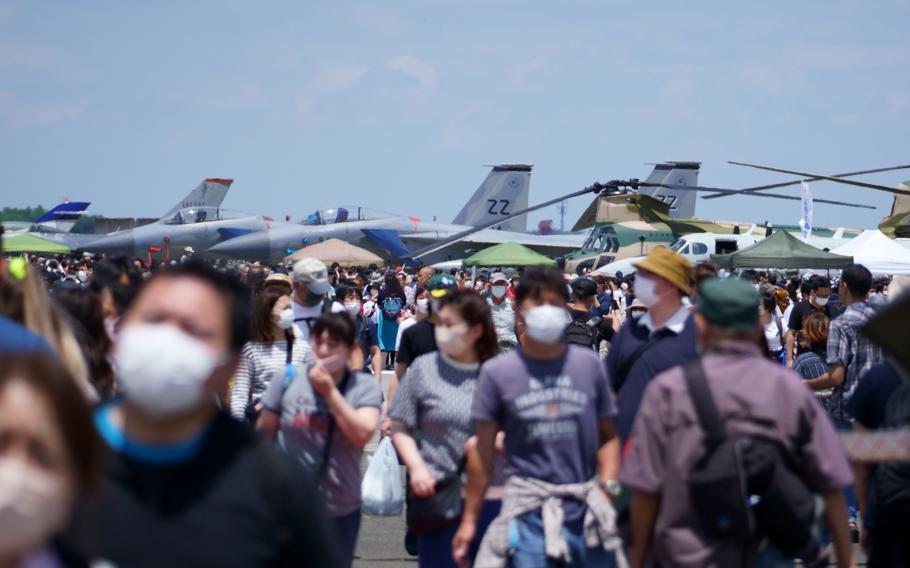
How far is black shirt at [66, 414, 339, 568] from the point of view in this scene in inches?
97.6

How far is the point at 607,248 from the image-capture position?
4453 cm

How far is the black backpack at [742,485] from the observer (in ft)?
12.4

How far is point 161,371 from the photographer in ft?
8.06

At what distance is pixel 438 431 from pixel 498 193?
63.5 metres

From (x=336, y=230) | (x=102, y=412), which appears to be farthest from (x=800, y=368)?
(x=336, y=230)

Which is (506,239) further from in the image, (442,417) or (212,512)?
(212,512)

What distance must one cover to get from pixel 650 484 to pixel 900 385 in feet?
5.93

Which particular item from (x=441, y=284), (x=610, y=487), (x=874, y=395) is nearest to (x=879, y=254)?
(x=441, y=284)

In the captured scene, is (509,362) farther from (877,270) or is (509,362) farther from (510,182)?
(510,182)

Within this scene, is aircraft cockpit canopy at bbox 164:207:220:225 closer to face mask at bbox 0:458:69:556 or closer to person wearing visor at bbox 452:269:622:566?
person wearing visor at bbox 452:269:622:566

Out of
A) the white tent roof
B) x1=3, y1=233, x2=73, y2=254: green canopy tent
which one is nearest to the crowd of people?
the white tent roof

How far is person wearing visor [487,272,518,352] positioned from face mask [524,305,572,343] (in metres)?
4.03

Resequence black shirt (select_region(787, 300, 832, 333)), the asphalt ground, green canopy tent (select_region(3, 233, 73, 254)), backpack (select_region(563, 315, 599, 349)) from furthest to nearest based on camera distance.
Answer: green canopy tent (select_region(3, 233, 73, 254)), black shirt (select_region(787, 300, 832, 333)), backpack (select_region(563, 315, 599, 349)), the asphalt ground

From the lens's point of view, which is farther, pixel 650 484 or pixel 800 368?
pixel 800 368
